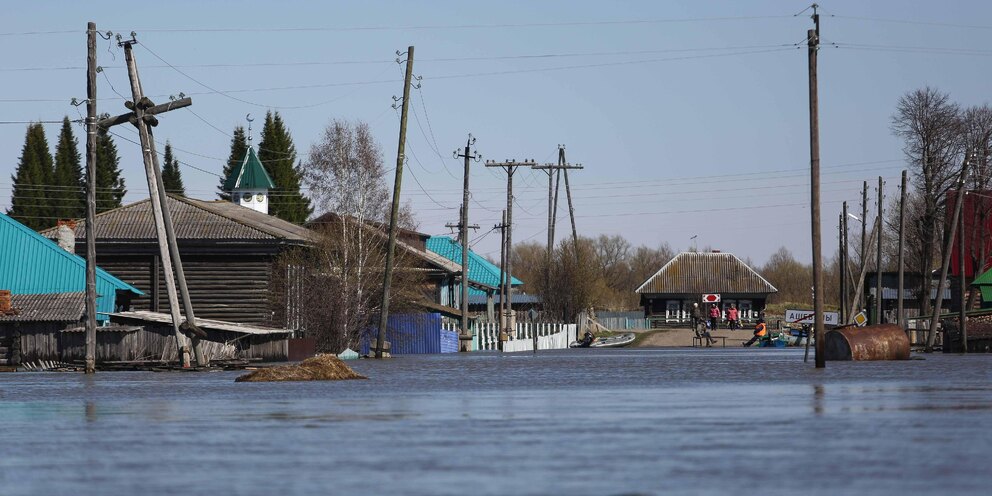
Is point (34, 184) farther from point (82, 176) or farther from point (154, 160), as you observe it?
point (154, 160)

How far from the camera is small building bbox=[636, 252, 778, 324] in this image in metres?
133

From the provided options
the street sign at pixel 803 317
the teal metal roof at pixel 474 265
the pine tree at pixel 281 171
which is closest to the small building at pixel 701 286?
the teal metal roof at pixel 474 265

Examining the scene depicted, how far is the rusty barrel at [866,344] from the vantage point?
42.7 meters

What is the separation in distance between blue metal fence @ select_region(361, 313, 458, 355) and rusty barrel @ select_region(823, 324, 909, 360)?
24543 millimetres

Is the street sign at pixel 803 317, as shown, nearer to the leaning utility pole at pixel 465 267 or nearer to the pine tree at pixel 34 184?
the leaning utility pole at pixel 465 267

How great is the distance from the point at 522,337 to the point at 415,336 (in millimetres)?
14471

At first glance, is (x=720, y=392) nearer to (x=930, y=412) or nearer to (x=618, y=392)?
(x=618, y=392)

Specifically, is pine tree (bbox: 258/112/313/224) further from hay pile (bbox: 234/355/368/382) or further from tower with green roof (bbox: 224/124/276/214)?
hay pile (bbox: 234/355/368/382)

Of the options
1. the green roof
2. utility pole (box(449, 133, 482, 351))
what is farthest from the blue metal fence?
the green roof

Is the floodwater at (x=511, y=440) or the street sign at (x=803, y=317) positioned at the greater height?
the street sign at (x=803, y=317)

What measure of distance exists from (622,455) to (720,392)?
470 inches

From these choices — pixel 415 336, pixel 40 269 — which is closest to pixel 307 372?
pixel 40 269

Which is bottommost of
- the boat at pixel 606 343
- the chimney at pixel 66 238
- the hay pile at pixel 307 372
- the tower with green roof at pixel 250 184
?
the hay pile at pixel 307 372

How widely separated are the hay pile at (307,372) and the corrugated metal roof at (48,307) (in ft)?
55.8
